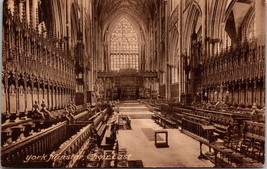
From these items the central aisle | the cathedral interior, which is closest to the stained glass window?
the cathedral interior

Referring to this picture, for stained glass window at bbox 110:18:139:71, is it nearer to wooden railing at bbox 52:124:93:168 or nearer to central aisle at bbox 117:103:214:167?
central aisle at bbox 117:103:214:167

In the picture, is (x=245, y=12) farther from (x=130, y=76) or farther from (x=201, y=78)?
(x=130, y=76)

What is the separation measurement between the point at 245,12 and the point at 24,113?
19.2m

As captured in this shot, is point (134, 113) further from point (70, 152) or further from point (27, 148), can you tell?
point (27, 148)

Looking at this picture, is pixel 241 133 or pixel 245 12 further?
pixel 245 12

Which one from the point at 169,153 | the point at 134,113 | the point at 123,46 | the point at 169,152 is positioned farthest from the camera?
the point at 123,46

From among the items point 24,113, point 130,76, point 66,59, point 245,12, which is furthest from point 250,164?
point 130,76

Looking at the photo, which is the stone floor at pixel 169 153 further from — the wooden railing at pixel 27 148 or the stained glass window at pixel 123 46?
the stained glass window at pixel 123 46

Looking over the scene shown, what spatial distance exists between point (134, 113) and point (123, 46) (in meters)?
29.9

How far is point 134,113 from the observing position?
1675 cm

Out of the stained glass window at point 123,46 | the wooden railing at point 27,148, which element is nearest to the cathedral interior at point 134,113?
the wooden railing at point 27,148


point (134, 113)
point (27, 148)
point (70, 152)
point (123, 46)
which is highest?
point (123, 46)

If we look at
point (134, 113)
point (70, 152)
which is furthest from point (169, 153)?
point (134, 113)

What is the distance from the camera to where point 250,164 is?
4.37 metres
